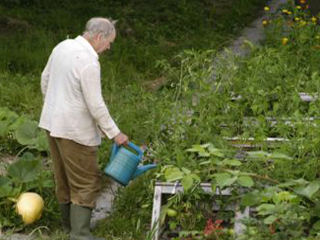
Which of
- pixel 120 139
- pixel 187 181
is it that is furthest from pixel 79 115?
pixel 187 181

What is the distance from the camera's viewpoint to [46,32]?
11.0m

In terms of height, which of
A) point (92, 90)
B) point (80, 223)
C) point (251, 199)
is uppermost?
point (92, 90)

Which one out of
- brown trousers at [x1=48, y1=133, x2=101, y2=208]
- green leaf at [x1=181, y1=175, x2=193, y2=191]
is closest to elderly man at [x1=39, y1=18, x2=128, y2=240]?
brown trousers at [x1=48, y1=133, x2=101, y2=208]

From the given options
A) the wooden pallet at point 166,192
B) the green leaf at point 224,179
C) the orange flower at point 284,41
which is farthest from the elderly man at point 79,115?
the orange flower at point 284,41

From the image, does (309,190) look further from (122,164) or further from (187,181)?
(122,164)

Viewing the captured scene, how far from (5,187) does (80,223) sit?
0.71m

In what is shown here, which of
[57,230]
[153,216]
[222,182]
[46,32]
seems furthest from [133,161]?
[46,32]

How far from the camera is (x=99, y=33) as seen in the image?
548cm

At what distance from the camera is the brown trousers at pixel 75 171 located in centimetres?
556

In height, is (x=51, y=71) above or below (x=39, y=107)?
below

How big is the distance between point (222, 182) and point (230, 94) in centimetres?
326

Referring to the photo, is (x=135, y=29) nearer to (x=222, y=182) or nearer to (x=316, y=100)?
(x=316, y=100)

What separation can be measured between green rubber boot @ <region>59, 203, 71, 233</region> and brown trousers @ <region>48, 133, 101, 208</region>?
4 centimetres

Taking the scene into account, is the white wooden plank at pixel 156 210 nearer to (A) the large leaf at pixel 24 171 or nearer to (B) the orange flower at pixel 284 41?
(A) the large leaf at pixel 24 171
